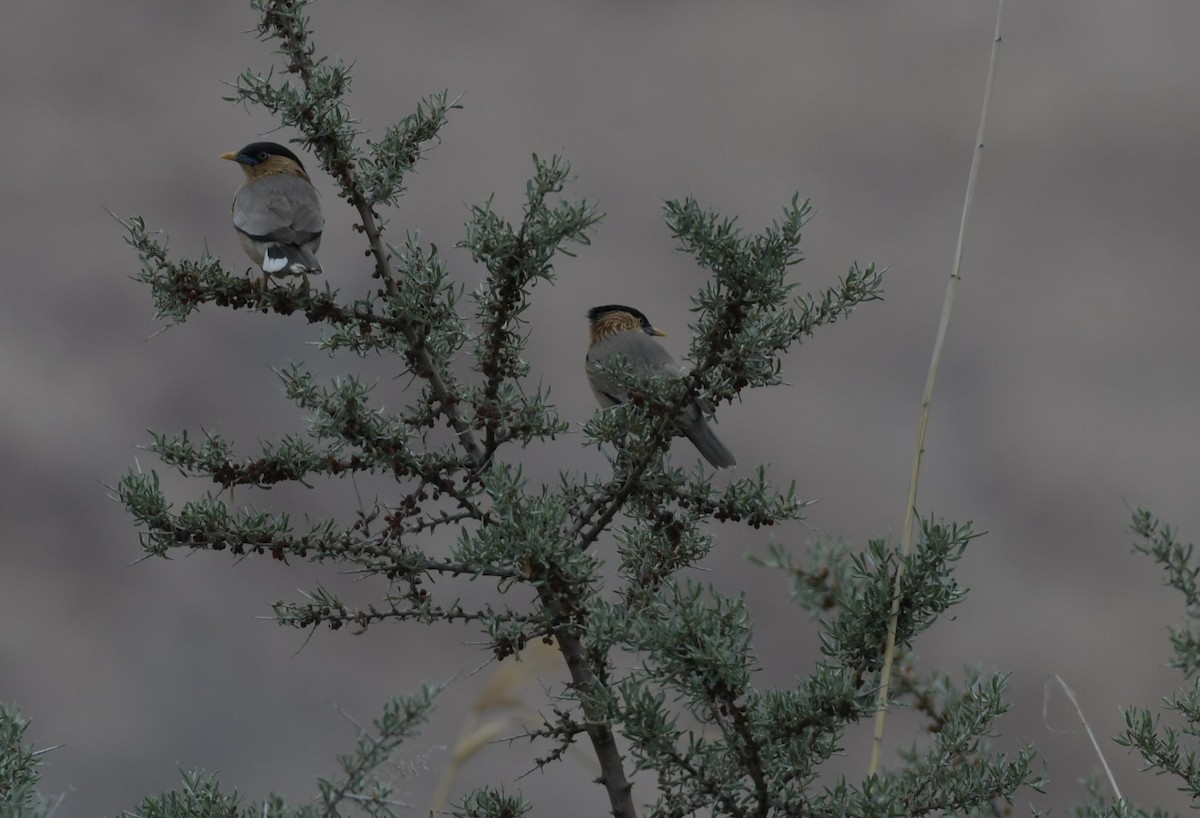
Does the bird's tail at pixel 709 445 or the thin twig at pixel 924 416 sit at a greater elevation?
the bird's tail at pixel 709 445

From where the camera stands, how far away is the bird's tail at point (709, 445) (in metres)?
2.94

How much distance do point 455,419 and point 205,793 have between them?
74 cm

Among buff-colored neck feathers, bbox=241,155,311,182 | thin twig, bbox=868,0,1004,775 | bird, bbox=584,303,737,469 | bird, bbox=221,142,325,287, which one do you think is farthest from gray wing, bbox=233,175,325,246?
thin twig, bbox=868,0,1004,775

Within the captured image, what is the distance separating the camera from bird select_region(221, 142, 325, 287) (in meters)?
2.91

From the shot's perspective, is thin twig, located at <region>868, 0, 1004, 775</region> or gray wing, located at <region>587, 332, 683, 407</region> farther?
gray wing, located at <region>587, 332, 683, 407</region>

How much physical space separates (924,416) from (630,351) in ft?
6.04

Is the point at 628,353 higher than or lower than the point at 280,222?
lower

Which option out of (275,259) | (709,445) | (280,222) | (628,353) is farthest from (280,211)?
(709,445)

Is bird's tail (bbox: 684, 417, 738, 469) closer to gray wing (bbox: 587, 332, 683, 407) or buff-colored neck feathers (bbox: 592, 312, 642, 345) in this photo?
gray wing (bbox: 587, 332, 683, 407)

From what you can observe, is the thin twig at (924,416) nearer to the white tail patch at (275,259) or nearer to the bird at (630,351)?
the bird at (630,351)

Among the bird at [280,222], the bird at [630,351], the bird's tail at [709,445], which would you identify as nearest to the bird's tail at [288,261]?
the bird at [280,222]

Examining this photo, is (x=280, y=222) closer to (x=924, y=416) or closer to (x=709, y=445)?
(x=709, y=445)

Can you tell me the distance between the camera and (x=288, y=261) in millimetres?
2875

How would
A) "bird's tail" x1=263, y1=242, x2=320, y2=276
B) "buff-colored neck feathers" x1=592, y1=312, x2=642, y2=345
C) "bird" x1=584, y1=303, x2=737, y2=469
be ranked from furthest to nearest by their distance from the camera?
"buff-colored neck feathers" x1=592, y1=312, x2=642, y2=345
"bird" x1=584, y1=303, x2=737, y2=469
"bird's tail" x1=263, y1=242, x2=320, y2=276
